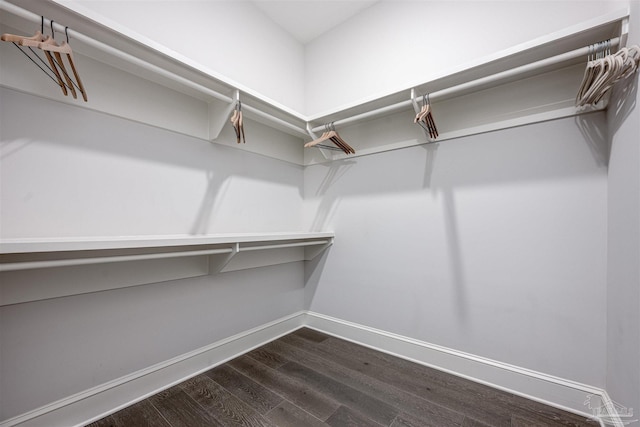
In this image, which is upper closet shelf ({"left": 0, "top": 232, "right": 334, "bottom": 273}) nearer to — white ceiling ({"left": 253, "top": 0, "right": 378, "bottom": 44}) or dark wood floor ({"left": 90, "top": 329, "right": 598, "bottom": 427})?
dark wood floor ({"left": 90, "top": 329, "right": 598, "bottom": 427})

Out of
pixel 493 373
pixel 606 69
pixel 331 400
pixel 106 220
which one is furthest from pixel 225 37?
pixel 493 373

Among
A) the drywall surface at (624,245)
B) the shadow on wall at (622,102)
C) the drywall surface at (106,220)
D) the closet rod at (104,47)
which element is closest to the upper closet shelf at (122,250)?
the drywall surface at (106,220)

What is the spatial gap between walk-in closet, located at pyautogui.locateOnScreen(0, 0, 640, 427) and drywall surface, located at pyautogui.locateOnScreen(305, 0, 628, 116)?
2 centimetres

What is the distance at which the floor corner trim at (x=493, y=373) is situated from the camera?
1361mm

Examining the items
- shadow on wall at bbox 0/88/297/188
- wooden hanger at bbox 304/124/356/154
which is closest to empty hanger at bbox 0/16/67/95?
shadow on wall at bbox 0/88/297/188

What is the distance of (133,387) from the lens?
146 centimetres

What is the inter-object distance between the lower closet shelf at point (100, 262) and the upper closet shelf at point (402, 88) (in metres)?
0.79

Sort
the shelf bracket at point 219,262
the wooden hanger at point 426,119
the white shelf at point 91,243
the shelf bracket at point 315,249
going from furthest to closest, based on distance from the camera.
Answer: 1. the shelf bracket at point 315,249
2. the shelf bracket at point 219,262
3. the wooden hanger at point 426,119
4. the white shelf at point 91,243

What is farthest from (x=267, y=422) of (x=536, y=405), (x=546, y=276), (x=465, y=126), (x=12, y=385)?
(x=465, y=126)

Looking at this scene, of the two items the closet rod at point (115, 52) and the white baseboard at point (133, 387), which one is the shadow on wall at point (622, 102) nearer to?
the closet rod at point (115, 52)

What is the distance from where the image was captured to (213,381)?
1656 millimetres

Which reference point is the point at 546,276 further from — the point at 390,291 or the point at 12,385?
the point at 12,385

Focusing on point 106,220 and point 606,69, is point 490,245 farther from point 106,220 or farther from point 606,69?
point 106,220

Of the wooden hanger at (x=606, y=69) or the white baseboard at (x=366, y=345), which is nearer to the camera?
the wooden hanger at (x=606, y=69)
